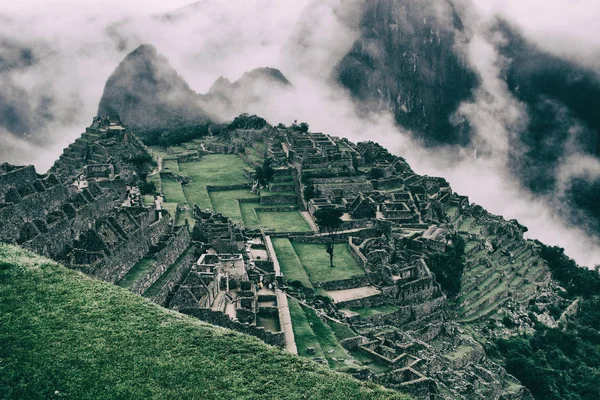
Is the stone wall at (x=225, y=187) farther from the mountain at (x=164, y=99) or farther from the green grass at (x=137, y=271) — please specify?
the green grass at (x=137, y=271)

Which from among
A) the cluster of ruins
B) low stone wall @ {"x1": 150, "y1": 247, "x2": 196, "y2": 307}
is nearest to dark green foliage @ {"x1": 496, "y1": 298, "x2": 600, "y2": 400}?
the cluster of ruins

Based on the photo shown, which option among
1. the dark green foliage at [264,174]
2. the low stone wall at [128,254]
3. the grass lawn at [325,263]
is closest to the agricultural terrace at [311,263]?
the grass lawn at [325,263]

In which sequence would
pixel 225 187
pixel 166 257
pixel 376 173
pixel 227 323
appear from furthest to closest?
pixel 376 173 < pixel 225 187 < pixel 166 257 < pixel 227 323

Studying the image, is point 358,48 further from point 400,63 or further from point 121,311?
point 121,311

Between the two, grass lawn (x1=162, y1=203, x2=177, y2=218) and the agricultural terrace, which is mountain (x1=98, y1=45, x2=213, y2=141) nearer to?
grass lawn (x1=162, y1=203, x2=177, y2=218)

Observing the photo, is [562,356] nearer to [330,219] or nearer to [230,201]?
[330,219]

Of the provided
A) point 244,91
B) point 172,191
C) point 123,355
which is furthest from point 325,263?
point 244,91
